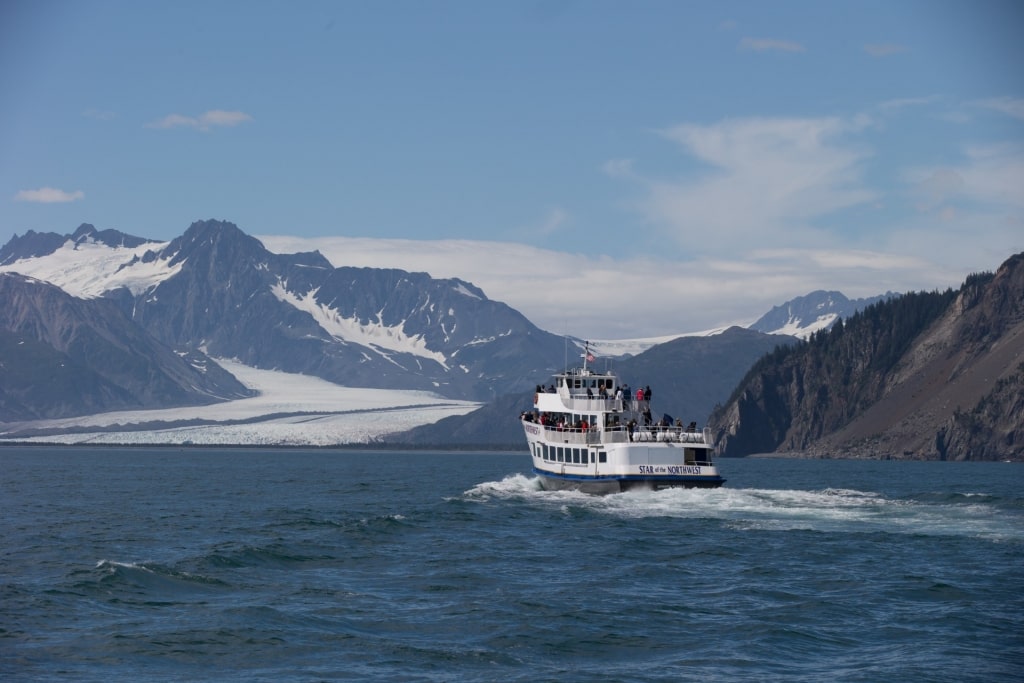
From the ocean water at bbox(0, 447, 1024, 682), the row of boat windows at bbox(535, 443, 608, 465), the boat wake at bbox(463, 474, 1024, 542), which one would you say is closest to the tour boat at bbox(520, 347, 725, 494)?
Result: the row of boat windows at bbox(535, 443, 608, 465)

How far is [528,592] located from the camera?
59969 mm

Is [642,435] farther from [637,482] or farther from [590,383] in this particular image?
[590,383]

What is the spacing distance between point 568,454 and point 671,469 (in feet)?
44.5

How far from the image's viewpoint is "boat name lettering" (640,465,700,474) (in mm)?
103938

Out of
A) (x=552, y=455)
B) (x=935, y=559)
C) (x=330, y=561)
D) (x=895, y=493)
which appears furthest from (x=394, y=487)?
(x=935, y=559)

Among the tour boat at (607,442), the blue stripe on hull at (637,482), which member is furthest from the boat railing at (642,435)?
the blue stripe on hull at (637,482)

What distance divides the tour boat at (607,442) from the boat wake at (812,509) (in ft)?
4.13

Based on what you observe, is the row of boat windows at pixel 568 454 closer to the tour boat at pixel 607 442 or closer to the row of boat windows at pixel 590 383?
the tour boat at pixel 607 442

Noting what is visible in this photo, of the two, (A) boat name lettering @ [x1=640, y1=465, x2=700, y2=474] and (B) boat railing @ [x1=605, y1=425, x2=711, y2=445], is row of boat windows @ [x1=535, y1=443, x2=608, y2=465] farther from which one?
(A) boat name lettering @ [x1=640, y1=465, x2=700, y2=474]

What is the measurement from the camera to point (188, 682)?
4416 centimetres

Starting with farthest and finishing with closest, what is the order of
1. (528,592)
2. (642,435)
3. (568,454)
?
(568,454) < (642,435) < (528,592)

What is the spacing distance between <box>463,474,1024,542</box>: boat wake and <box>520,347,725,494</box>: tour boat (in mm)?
1258

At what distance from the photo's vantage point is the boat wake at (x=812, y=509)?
8262cm

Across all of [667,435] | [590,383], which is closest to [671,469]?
[667,435]
